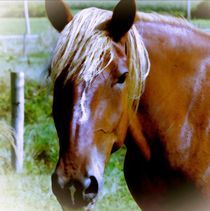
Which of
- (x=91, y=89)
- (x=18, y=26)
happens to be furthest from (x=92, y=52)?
(x=18, y=26)

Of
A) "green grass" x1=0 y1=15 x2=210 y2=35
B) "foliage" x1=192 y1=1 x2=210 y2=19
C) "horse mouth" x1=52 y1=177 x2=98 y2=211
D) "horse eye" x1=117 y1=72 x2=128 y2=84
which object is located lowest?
"green grass" x1=0 y1=15 x2=210 y2=35

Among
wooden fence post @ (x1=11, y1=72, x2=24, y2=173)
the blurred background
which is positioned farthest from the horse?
wooden fence post @ (x1=11, y1=72, x2=24, y2=173)

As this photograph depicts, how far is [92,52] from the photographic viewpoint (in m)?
2.35

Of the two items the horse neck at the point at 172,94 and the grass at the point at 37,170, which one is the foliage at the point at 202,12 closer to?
the grass at the point at 37,170

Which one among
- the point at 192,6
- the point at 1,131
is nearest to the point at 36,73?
the point at 1,131

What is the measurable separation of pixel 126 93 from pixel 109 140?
0.20 meters

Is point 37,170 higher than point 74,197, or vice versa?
point 74,197

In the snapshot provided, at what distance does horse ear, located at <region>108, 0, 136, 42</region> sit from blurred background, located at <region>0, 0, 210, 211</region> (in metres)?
1.32

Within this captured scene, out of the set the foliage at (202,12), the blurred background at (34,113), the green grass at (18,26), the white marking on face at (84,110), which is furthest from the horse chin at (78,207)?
the green grass at (18,26)

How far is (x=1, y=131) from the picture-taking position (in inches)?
199

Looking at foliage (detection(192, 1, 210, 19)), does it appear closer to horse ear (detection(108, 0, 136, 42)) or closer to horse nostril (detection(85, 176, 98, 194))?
horse ear (detection(108, 0, 136, 42))

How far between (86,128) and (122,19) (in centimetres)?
48

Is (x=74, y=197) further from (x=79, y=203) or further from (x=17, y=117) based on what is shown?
(x=17, y=117)

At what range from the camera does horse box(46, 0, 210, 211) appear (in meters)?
2.28
